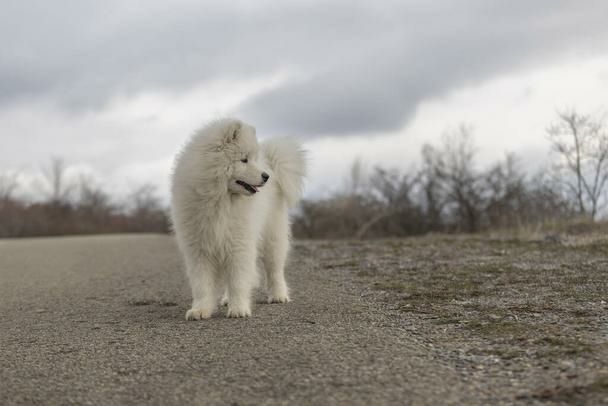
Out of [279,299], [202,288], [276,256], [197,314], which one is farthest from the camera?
[276,256]

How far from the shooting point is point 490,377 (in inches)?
153

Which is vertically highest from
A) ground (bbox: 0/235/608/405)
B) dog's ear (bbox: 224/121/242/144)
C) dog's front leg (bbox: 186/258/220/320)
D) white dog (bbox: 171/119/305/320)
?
dog's ear (bbox: 224/121/242/144)

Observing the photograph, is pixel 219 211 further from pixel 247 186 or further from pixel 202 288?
pixel 202 288

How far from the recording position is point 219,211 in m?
6.80

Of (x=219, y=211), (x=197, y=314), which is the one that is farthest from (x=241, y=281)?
(x=219, y=211)

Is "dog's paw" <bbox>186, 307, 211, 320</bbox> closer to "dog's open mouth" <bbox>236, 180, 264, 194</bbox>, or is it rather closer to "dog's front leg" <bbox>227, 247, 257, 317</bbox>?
"dog's front leg" <bbox>227, 247, 257, 317</bbox>

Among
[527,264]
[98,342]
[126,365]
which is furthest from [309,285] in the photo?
[126,365]

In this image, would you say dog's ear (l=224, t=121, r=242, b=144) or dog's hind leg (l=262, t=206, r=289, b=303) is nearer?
dog's ear (l=224, t=121, r=242, b=144)

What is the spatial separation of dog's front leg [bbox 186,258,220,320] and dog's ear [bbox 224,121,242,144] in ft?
4.12

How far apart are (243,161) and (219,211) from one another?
1.88 feet

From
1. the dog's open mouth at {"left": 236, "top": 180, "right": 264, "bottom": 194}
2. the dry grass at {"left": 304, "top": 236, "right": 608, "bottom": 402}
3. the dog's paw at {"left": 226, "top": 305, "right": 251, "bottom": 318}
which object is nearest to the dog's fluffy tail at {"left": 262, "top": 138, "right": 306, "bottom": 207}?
the dog's open mouth at {"left": 236, "top": 180, "right": 264, "bottom": 194}

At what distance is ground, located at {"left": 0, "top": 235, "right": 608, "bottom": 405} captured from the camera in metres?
3.79

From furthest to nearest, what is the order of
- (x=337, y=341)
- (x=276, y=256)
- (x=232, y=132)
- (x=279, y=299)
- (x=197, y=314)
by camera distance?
(x=276, y=256) → (x=279, y=299) → (x=232, y=132) → (x=197, y=314) → (x=337, y=341)

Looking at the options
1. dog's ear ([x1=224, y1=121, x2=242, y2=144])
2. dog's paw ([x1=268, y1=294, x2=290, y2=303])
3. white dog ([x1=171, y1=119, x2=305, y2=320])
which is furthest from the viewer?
dog's paw ([x1=268, y1=294, x2=290, y2=303])
